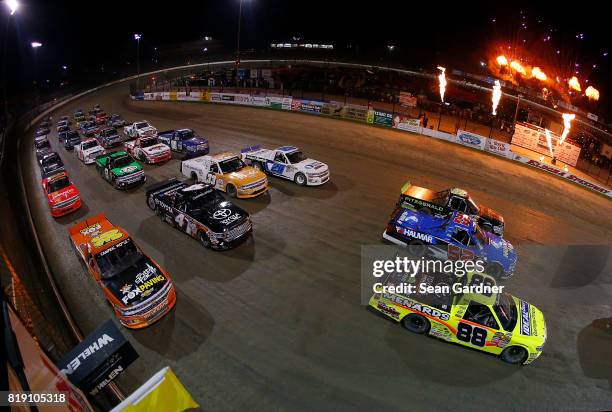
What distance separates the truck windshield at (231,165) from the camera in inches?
699

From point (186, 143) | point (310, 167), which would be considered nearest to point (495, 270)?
point (310, 167)

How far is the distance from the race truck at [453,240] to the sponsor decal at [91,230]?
1021 centimetres

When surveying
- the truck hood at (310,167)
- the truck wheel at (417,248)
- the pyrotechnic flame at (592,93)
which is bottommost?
the truck wheel at (417,248)

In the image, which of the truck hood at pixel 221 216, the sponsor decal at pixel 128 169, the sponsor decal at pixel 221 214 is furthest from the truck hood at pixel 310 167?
the sponsor decal at pixel 128 169

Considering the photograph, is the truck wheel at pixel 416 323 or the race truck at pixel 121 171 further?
the race truck at pixel 121 171

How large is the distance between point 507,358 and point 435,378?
2.02 m

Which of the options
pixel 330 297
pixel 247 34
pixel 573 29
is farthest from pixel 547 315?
pixel 247 34

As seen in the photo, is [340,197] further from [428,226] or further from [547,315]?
[547,315]

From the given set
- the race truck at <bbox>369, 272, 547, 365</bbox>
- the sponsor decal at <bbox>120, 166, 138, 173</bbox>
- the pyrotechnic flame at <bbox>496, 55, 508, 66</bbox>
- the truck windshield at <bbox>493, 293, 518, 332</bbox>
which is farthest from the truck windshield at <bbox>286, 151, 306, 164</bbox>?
the pyrotechnic flame at <bbox>496, 55, 508, 66</bbox>

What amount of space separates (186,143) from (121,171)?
200 inches

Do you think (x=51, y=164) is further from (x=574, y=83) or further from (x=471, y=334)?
(x=574, y=83)

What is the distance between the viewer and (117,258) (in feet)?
37.7

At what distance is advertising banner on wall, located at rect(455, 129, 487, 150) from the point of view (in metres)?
26.3

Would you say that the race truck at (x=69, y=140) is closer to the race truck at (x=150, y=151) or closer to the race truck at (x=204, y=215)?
the race truck at (x=150, y=151)
